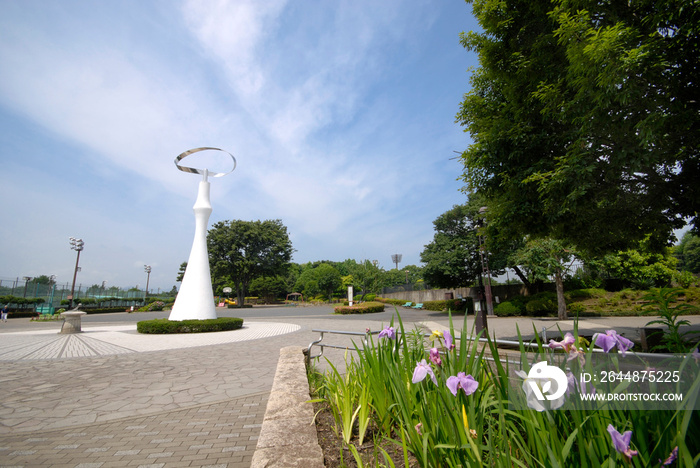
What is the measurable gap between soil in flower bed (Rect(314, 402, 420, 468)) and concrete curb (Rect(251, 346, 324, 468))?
189 millimetres

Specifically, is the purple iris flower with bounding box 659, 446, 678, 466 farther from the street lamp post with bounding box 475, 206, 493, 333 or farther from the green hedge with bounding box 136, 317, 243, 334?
the green hedge with bounding box 136, 317, 243, 334

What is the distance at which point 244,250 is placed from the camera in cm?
4516

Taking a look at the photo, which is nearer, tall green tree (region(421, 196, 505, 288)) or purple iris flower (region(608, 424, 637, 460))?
purple iris flower (region(608, 424, 637, 460))

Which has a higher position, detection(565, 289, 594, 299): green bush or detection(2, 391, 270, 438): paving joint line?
detection(565, 289, 594, 299): green bush

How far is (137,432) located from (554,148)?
853cm

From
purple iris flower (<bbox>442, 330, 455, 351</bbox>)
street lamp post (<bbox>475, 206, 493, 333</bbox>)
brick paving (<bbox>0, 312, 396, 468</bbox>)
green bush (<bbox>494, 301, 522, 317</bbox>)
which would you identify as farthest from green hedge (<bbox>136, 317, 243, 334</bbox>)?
green bush (<bbox>494, 301, 522, 317</bbox>)

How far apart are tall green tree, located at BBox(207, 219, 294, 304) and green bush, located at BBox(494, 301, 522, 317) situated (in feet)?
102

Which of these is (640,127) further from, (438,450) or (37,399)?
(37,399)

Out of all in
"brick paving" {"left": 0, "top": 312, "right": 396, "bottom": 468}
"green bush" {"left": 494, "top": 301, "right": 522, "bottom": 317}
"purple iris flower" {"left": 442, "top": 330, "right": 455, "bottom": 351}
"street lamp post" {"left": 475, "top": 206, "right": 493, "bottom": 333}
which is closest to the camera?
"purple iris flower" {"left": 442, "top": 330, "right": 455, "bottom": 351}

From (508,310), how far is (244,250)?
3397 cm

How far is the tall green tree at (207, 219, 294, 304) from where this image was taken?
145 ft

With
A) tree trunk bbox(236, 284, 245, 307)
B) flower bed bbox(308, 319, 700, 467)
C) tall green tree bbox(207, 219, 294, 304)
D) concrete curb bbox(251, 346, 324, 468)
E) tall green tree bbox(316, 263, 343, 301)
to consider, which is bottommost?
concrete curb bbox(251, 346, 324, 468)

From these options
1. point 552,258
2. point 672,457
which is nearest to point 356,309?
point 552,258

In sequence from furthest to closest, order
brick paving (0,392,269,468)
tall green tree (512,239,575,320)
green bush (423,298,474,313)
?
green bush (423,298,474,313) → tall green tree (512,239,575,320) → brick paving (0,392,269,468)
